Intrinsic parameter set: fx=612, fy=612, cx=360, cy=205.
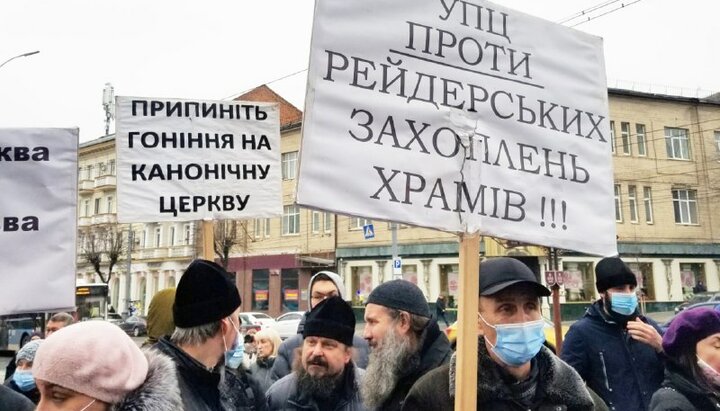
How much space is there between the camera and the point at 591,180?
3.00m

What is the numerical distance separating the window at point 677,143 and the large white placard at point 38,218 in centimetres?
3696

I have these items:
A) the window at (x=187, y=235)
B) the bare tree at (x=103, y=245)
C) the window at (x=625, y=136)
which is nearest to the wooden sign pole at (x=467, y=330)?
the window at (x=625, y=136)

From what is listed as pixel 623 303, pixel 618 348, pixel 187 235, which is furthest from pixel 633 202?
pixel 618 348

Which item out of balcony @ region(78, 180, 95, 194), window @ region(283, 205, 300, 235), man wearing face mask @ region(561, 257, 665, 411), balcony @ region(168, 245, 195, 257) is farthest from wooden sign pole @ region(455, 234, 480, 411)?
balcony @ region(78, 180, 95, 194)

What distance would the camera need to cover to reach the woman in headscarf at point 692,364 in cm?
Answer: 281

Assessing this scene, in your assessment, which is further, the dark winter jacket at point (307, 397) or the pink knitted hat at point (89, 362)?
the dark winter jacket at point (307, 397)

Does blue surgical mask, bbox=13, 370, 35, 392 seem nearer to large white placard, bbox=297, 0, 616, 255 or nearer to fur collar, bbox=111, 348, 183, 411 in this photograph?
fur collar, bbox=111, 348, 183, 411

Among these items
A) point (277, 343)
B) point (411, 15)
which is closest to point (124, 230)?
point (277, 343)

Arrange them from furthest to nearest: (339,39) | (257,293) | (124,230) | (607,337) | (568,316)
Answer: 1. (124,230)
2. (257,293)
3. (568,316)
4. (607,337)
5. (339,39)

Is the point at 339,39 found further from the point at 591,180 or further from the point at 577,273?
the point at 577,273

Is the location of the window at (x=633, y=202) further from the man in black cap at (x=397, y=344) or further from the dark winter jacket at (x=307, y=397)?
the dark winter jacket at (x=307, y=397)

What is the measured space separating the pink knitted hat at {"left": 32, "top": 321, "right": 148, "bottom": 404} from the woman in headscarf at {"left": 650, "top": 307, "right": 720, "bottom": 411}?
2.31 meters

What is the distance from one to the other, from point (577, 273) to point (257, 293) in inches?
829

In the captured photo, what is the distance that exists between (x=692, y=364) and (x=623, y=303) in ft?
3.82
